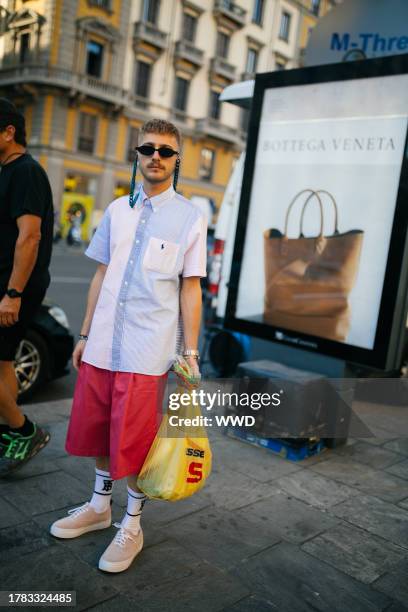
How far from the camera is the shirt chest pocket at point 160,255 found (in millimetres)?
2568

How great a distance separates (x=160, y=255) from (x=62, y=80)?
28.8 m

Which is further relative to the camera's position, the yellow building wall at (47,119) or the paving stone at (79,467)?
the yellow building wall at (47,119)

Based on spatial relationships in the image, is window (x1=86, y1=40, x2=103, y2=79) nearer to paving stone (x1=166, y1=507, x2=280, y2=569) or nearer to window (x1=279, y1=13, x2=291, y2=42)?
window (x1=279, y1=13, x2=291, y2=42)

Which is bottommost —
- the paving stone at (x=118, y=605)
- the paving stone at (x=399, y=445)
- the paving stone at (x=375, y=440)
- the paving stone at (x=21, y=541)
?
the paving stone at (x=21, y=541)

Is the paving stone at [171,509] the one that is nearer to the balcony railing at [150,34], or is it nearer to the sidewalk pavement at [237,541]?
the sidewalk pavement at [237,541]

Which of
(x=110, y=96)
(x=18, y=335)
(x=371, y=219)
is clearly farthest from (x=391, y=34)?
(x=110, y=96)

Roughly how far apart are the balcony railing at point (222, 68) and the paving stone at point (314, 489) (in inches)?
1347

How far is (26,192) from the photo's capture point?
3.14 meters

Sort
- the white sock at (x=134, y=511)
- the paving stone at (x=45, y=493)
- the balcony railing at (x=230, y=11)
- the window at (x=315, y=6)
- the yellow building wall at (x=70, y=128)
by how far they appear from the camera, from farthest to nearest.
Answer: the balcony railing at (x=230, y=11) < the window at (x=315, y=6) < the yellow building wall at (x=70, y=128) < the paving stone at (x=45, y=493) < the white sock at (x=134, y=511)

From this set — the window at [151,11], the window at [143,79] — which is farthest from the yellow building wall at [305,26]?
the window at [143,79]

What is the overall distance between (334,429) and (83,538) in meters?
2.21

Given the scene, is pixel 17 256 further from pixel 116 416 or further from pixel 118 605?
pixel 118 605

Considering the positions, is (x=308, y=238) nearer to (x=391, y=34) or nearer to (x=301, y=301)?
(x=301, y=301)

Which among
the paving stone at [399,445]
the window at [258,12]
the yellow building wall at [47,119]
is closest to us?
the paving stone at [399,445]
